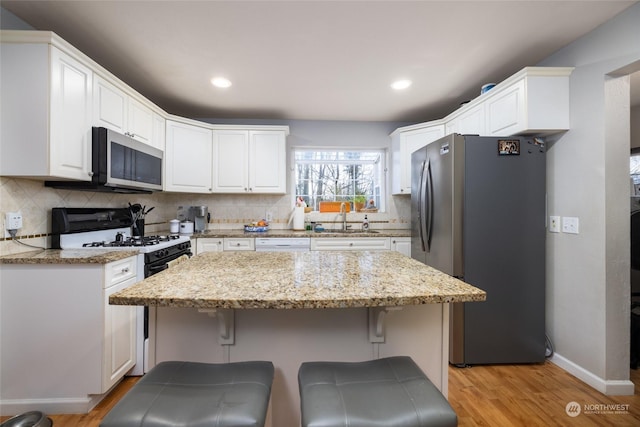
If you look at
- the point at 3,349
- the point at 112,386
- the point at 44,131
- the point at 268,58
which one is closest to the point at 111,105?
the point at 44,131

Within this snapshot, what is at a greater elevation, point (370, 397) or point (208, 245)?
point (208, 245)

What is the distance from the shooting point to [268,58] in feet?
7.32

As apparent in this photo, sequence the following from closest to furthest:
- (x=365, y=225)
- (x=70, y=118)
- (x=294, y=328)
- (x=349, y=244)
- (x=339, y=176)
Answer: (x=294, y=328) < (x=70, y=118) < (x=349, y=244) < (x=365, y=225) < (x=339, y=176)

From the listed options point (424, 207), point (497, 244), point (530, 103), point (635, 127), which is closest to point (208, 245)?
point (424, 207)

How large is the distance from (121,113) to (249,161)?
137cm

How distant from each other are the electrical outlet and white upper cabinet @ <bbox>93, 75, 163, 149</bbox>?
0.76 metres

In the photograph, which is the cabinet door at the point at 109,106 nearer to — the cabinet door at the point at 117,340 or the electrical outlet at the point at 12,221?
the electrical outlet at the point at 12,221

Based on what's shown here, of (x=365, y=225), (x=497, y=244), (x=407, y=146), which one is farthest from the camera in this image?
(x=365, y=225)

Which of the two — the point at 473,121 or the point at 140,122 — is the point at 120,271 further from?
the point at 473,121

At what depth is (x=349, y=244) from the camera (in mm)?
3186

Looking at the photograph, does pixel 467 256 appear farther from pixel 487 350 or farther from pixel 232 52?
pixel 232 52

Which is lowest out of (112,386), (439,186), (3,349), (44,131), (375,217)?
(112,386)

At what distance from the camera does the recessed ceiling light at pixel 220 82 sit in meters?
2.58

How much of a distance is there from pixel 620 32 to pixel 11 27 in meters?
3.86
